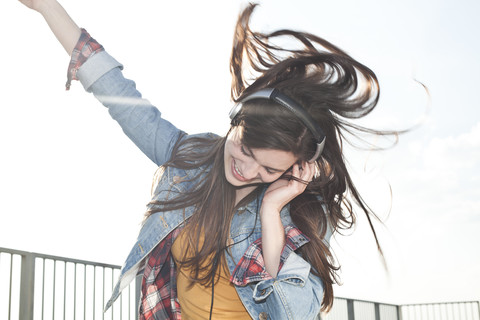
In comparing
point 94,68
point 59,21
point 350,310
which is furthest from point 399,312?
point 59,21

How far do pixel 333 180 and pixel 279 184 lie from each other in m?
0.35

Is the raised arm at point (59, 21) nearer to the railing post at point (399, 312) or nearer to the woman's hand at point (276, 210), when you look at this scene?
the woman's hand at point (276, 210)

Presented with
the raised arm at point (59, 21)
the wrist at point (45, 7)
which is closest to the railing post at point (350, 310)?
the raised arm at point (59, 21)

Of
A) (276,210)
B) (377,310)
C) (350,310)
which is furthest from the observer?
(377,310)

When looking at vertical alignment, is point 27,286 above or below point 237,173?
below

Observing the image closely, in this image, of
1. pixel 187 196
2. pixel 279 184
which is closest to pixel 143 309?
pixel 187 196

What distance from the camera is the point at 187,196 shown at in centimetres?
252

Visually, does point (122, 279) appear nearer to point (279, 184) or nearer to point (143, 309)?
point (143, 309)

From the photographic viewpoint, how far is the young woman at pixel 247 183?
225 centimetres

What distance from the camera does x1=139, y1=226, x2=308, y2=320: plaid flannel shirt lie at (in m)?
2.41

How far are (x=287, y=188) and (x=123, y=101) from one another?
850 mm

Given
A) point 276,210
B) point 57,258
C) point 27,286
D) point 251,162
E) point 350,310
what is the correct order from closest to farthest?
1. point 251,162
2. point 276,210
3. point 27,286
4. point 57,258
5. point 350,310

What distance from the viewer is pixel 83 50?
2514 mm

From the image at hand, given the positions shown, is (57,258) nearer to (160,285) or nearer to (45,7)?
(160,285)
